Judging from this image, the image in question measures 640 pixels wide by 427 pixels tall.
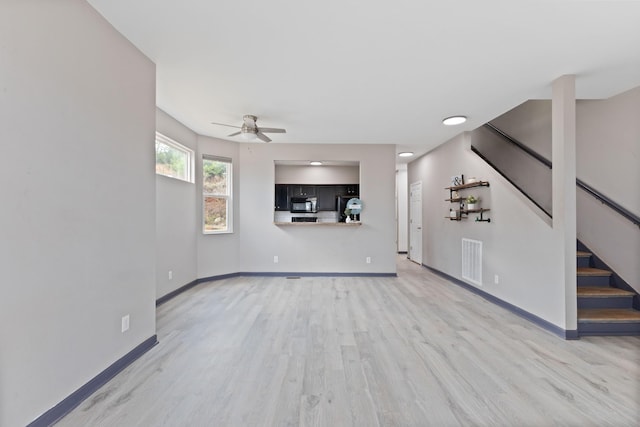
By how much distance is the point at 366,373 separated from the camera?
6.90ft

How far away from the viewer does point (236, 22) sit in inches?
77.6

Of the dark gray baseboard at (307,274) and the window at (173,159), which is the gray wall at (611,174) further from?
the window at (173,159)

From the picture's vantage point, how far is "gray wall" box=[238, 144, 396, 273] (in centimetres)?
539

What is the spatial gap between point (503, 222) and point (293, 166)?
4.42 metres

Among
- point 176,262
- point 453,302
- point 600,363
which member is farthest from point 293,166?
point 600,363

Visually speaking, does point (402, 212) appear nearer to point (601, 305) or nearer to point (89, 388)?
point (601, 305)

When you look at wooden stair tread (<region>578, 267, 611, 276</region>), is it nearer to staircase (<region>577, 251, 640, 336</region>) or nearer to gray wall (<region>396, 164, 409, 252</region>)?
staircase (<region>577, 251, 640, 336</region>)

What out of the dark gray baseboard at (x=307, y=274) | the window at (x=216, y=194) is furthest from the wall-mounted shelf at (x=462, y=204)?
the window at (x=216, y=194)

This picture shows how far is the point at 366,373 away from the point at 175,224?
349 centimetres

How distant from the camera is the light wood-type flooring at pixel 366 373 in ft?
5.44

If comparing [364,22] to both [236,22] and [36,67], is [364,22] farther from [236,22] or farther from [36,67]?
[36,67]

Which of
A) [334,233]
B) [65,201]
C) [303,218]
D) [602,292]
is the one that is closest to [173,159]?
[65,201]

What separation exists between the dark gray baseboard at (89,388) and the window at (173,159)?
2399mm

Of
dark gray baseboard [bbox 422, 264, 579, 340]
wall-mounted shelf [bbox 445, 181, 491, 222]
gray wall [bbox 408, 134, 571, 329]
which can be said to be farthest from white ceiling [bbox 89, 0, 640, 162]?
dark gray baseboard [bbox 422, 264, 579, 340]
